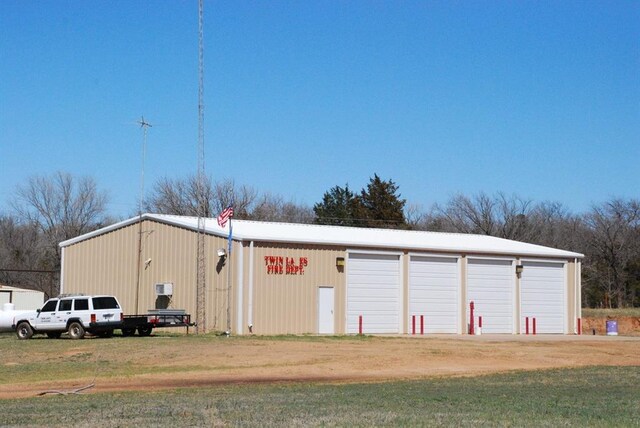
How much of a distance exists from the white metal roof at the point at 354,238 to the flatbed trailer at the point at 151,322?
3924mm

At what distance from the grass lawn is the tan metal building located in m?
16.8

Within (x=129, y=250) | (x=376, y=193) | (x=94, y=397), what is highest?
(x=376, y=193)

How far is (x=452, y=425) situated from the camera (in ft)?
42.7

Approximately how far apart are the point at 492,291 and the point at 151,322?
16967 mm

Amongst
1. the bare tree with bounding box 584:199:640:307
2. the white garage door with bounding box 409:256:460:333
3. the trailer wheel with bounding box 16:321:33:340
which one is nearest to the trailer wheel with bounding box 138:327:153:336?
the trailer wheel with bounding box 16:321:33:340

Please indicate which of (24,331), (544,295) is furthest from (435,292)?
(24,331)

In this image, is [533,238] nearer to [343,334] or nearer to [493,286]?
[493,286]

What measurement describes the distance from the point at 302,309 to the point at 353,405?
77.1ft

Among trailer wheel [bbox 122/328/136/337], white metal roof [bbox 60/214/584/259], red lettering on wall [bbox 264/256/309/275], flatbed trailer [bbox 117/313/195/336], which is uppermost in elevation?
white metal roof [bbox 60/214/584/259]

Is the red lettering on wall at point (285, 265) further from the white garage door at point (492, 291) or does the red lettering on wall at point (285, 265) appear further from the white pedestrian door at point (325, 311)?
the white garage door at point (492, 291)

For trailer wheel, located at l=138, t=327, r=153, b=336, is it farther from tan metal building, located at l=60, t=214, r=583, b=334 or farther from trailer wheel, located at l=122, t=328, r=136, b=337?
tan metal building, located at l=60, t=214, r=583, b=334

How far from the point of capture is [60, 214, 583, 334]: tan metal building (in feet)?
127

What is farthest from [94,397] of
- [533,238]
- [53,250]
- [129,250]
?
[533,238]

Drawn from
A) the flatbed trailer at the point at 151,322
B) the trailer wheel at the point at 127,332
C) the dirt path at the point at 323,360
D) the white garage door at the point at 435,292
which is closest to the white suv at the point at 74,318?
the flatbed trailer at the point at 151,322
